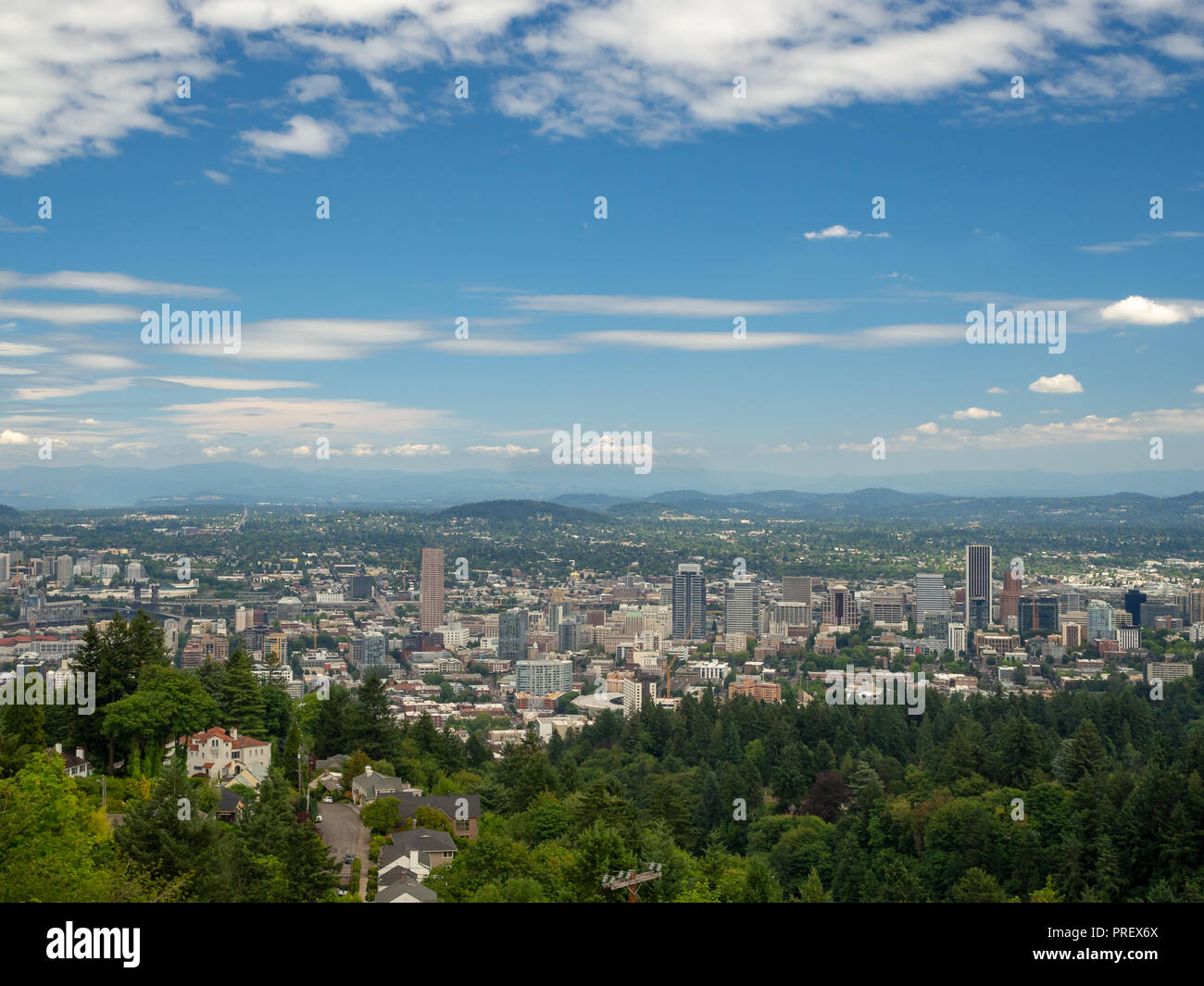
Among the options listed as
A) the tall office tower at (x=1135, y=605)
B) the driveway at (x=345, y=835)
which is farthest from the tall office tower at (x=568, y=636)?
the driveway at (x=345, y=835)

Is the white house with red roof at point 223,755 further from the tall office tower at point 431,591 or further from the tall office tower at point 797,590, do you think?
the tall office tower at point 797,590

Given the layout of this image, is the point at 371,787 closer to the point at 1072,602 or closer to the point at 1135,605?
the point at 1135,605

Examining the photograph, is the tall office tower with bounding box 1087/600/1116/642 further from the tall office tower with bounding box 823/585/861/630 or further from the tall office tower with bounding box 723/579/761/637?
the tall office tower with bounding box 723/579/761/637

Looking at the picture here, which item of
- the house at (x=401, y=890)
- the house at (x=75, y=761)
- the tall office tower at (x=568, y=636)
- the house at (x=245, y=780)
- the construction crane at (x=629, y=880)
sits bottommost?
the tall office tower at (x=568, y=636)

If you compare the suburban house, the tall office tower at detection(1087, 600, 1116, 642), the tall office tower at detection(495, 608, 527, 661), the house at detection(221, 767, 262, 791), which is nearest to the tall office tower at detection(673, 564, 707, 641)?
the tall office tower at detection(495, 608, 527, 661)

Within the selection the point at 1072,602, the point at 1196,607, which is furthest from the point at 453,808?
the point at 1072,602
